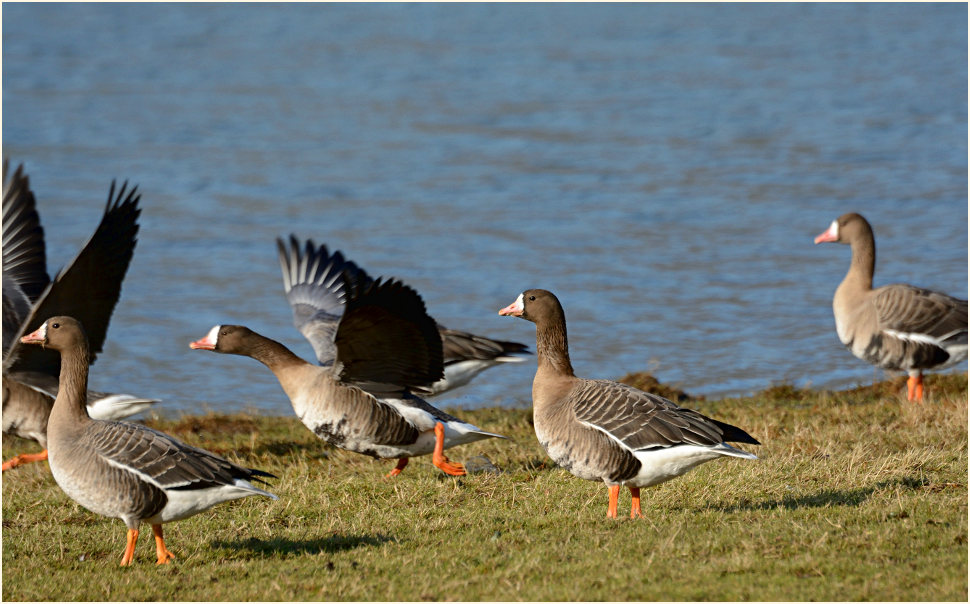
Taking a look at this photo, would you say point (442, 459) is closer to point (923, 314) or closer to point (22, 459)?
point (22, 459)

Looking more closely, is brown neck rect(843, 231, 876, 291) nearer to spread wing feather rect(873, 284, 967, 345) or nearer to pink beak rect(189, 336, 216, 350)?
spread wing feather rect(873, 284, 967, 345)

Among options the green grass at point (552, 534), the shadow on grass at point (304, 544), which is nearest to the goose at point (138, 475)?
the green grass at point (552, 534)

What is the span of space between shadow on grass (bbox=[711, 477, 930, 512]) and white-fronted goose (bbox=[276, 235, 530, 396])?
4.11 meters

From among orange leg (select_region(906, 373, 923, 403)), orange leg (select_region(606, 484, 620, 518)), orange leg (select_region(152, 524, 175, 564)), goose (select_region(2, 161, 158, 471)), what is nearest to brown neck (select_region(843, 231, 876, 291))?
orange leg (select_region(906, 373, 923, 403))

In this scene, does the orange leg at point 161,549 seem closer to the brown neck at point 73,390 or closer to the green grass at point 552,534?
the green grass at point 552,534

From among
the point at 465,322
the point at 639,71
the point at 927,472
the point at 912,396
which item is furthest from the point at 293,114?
the point at 927,472

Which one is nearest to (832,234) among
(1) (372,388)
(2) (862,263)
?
(2) (862,263)

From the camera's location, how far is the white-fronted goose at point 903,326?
11820mm

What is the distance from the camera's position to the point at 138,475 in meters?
6.66

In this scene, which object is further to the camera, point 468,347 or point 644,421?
point 468,347

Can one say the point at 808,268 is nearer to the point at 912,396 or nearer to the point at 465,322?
the point at 465,322

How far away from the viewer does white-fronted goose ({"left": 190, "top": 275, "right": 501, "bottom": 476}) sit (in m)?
9.08

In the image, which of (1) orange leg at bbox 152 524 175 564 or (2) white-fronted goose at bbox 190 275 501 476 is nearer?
(1) orange leg at bbox 152 524 175 564

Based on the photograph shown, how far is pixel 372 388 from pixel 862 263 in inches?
256
